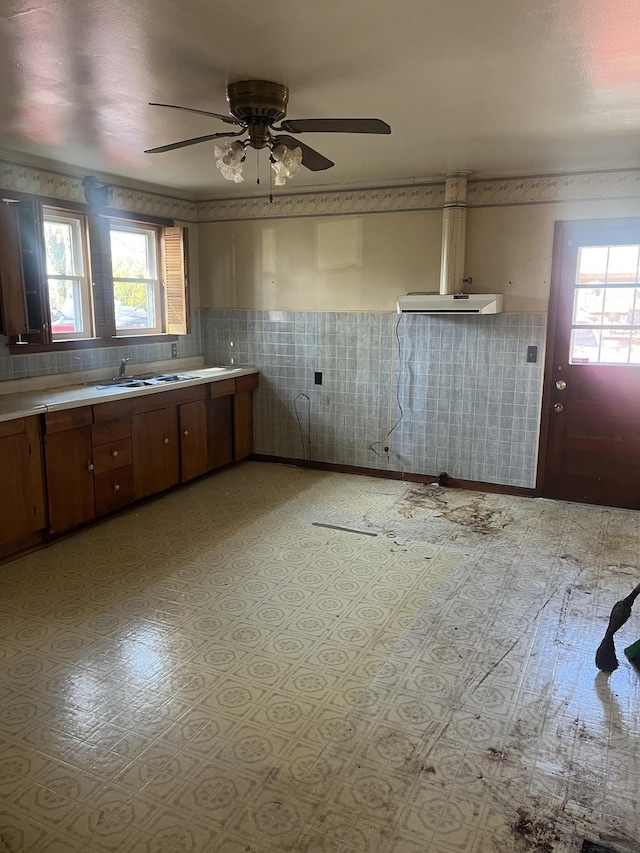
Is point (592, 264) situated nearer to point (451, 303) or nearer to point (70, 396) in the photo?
point (451, 303)

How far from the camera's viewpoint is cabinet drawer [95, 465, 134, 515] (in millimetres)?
4167

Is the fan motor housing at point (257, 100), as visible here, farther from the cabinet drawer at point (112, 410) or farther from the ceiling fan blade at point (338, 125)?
the cabinet drawer at point (112, 410)

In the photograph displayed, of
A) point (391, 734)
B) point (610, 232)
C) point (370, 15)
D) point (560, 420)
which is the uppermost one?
point (370, 15)

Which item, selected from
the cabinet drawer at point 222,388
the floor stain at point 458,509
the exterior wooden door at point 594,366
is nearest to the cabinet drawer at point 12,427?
the cabinet drawer at point 222,388

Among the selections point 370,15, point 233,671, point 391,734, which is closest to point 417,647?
point 391,734

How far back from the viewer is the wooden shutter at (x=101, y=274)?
15.3ft

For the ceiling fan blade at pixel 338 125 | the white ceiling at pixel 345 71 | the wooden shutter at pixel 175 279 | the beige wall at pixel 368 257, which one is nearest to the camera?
the white ceiling at pixel 345 71

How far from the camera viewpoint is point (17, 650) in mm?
2713

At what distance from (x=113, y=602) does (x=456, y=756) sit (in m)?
1.87

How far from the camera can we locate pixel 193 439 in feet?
16.6

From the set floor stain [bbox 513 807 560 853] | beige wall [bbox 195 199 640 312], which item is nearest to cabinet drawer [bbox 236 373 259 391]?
beige wall [bbox 195 199 640 312]

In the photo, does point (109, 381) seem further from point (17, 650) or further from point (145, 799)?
point (145, 799)

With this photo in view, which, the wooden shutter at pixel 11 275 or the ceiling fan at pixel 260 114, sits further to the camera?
the wooden shutter at pixel 11 275

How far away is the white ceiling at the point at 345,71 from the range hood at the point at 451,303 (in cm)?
95
